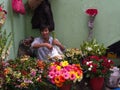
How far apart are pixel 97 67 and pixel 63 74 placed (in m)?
0.65

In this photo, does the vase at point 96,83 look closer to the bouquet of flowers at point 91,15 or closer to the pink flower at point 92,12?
the bouquet of flowers at point 91,15

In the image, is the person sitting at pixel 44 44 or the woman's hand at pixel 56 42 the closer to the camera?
the person sitting at pixel 44 44

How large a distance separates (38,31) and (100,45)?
105cm

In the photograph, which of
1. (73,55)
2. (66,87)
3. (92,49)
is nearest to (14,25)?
(73,55)

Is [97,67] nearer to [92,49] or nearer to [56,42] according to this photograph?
[92,49]

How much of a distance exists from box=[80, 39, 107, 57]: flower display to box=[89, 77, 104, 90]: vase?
47 centimetres

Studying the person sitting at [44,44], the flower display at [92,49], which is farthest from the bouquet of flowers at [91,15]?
the person sitting at [44,44]

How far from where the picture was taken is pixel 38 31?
534 cm

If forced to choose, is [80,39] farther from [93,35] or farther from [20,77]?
[20,77]

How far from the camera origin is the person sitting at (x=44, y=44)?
15.9 ft

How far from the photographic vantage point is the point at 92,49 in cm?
488

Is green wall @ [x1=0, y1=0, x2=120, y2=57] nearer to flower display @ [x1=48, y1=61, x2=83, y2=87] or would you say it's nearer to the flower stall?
the flower stall

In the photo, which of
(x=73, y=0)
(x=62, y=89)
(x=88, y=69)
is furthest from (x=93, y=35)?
(x=62, y=89)

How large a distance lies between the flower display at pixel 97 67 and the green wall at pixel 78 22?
0.86 m
